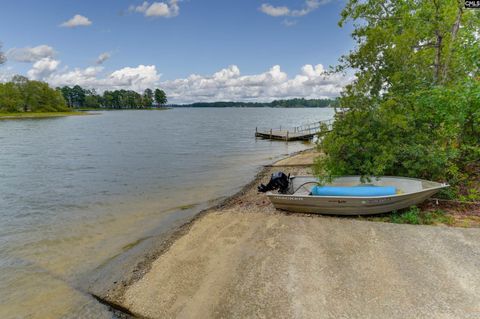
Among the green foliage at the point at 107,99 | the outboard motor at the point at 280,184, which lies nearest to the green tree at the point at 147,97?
the green foliage at the point at 107,99

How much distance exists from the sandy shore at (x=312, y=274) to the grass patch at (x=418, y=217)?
394 millimetres

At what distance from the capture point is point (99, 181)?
1831 centimetres

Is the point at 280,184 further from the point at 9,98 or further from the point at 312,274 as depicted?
the point at 9,98

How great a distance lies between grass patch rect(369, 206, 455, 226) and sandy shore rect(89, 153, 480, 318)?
39 centimetres

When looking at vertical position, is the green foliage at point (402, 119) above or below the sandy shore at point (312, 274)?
above

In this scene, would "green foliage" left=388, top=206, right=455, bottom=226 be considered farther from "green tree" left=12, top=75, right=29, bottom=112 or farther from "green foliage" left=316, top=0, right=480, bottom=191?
"green tree" left=12, top=75, right=29, bottom=112

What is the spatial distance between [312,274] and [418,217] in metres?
4.59

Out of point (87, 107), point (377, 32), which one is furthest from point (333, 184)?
point (87, 107)

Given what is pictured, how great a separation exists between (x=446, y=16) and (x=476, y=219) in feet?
30.2

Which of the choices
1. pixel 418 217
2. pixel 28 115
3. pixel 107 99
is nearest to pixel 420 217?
pixel 418 217

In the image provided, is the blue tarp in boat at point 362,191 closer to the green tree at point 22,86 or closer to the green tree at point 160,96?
the green tree at point 22,86

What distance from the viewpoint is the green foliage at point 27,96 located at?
9269cm

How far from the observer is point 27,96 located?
98500mm

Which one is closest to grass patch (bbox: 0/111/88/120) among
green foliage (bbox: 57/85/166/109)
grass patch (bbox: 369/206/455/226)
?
green foliage (bbox: 57/85/166/109)
